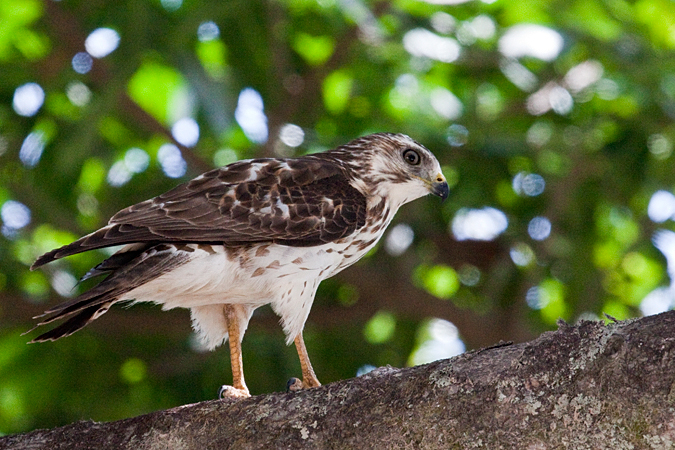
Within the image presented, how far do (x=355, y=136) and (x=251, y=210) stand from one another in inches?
139

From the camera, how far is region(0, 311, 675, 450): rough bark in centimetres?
245

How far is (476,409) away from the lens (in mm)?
2721

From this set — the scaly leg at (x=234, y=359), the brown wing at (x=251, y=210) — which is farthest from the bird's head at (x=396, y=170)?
the scaly leg at (x=234, y=359)

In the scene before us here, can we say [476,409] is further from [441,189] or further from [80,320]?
[441,189]

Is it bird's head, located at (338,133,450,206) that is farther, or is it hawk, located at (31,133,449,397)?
bird's head, located at (338,133,450,206)

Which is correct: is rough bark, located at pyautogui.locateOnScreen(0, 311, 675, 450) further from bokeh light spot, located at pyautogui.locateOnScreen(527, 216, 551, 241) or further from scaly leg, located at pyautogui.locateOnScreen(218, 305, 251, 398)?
bokeh light spot, located at pyautogui.locateOnScreen(527, 216, 551, 241)

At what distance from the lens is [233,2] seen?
6.77 m

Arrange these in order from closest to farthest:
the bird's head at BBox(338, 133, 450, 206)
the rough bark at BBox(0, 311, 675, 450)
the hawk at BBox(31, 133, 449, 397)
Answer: the rough bark at BBox(0, 311, 675, 450) → the hawk at BBox(31, 133, 449, 397) → the bird's head at BBox(338, 133, 450, 206)

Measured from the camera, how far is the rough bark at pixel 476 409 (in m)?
2.45

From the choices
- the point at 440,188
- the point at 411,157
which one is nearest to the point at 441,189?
the point at 440,188

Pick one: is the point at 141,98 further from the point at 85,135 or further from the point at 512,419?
the point at 512,419

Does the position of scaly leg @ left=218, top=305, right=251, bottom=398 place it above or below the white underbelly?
below

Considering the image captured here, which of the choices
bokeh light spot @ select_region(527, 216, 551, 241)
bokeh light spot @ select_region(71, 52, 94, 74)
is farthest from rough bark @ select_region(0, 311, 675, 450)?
bokeh light spot @ select_region(527, 216, 551, 241)

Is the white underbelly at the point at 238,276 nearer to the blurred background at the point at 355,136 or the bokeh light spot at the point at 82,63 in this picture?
the blurred background at the point at 355,136
